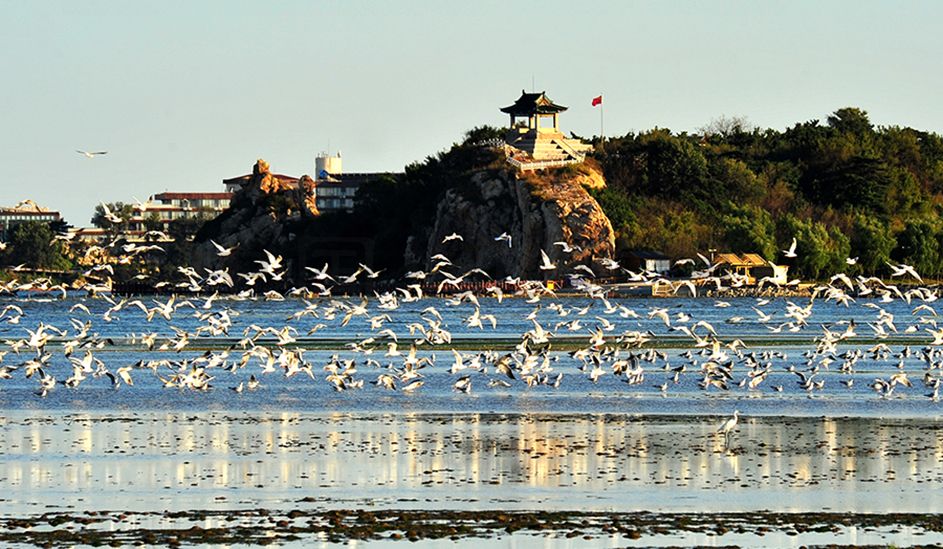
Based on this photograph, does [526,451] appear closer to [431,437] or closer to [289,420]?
[431,437]

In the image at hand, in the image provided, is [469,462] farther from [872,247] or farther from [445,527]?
[872,247]

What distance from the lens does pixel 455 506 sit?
22.8m

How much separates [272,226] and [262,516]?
155 meters

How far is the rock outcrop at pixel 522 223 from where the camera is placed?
141 metres

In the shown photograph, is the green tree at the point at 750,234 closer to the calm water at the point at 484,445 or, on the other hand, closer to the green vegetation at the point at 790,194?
the green vegetation at the point at 790,194

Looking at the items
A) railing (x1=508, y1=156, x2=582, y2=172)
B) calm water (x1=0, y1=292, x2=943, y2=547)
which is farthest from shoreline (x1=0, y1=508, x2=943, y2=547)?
railing (x1=508, y1=156, x2=582, y2=172)

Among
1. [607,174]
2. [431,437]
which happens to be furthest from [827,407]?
[607,174]

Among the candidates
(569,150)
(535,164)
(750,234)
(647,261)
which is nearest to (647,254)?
(647,261)

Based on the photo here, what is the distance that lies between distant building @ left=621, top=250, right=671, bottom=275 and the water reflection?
10804 cm

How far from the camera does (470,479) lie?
25500mm

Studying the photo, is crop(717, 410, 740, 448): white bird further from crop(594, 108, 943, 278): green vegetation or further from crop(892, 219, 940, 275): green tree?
crop(892, 219, 940, 275): green tree

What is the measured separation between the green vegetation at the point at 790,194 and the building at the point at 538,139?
14.6 feet

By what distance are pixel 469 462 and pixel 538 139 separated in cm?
13700

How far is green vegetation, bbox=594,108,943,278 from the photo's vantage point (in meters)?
150
